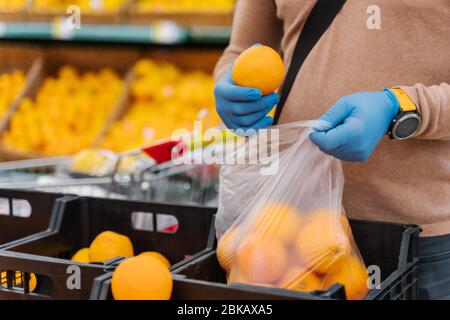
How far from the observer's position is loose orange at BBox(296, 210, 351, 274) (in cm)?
97

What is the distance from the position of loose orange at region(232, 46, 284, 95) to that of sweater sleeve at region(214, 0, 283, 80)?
12.0 inches

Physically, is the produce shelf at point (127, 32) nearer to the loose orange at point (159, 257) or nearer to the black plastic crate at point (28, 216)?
the black plastic crate at point (28, 216)

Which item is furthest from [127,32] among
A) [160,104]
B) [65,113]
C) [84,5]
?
[65,113]

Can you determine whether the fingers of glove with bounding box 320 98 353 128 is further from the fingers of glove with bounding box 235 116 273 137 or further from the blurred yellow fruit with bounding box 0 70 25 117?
the blurred yellow fruit with bounding box 0 70 25 117

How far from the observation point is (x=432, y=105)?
3.51 feet

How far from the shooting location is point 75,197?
52.6 inches

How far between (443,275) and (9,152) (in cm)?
262

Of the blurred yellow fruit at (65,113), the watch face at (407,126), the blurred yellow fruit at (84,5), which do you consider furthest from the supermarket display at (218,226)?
the blurred yellow fruit at (84,5)

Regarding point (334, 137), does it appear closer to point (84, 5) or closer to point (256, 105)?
point (256, 105)

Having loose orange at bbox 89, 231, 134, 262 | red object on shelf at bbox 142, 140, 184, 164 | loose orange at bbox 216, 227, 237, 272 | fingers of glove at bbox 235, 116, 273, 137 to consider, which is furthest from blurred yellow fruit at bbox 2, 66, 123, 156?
loose orange at bbox 216, 227, 237, 272

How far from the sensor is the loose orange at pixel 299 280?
3.17 ft

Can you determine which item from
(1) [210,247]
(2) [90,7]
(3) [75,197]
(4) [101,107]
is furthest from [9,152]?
(1) [210,247]

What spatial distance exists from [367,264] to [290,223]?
0.67 ft
